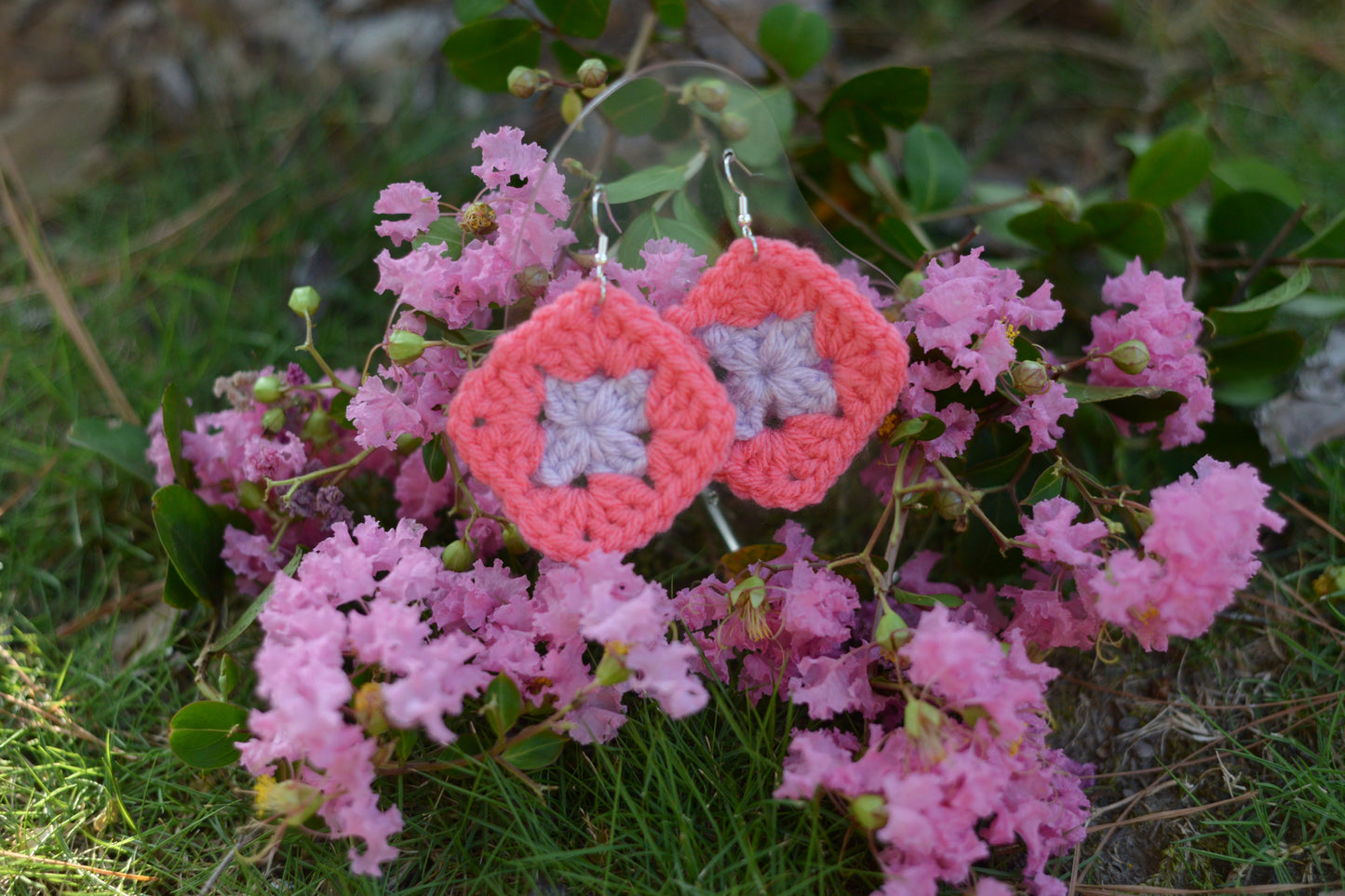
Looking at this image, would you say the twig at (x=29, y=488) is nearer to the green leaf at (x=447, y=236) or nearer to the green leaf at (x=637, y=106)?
the green leaf at (x=447, y=236)

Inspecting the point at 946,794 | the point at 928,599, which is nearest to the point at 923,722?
the point at 946,794

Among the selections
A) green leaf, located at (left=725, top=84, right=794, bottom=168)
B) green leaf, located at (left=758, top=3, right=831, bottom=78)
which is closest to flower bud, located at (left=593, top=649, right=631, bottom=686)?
green leaf, located at (left=725, top=84, right=794, bottom=168)

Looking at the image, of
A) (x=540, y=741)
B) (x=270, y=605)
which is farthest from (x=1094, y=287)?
(x=270, y=605)

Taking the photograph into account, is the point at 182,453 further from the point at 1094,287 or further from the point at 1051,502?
the point at 1094,287

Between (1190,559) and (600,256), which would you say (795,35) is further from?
(1190,559)

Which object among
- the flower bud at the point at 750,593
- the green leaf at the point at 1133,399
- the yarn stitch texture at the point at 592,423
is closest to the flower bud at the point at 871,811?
the flower bud at the point at 750,593
